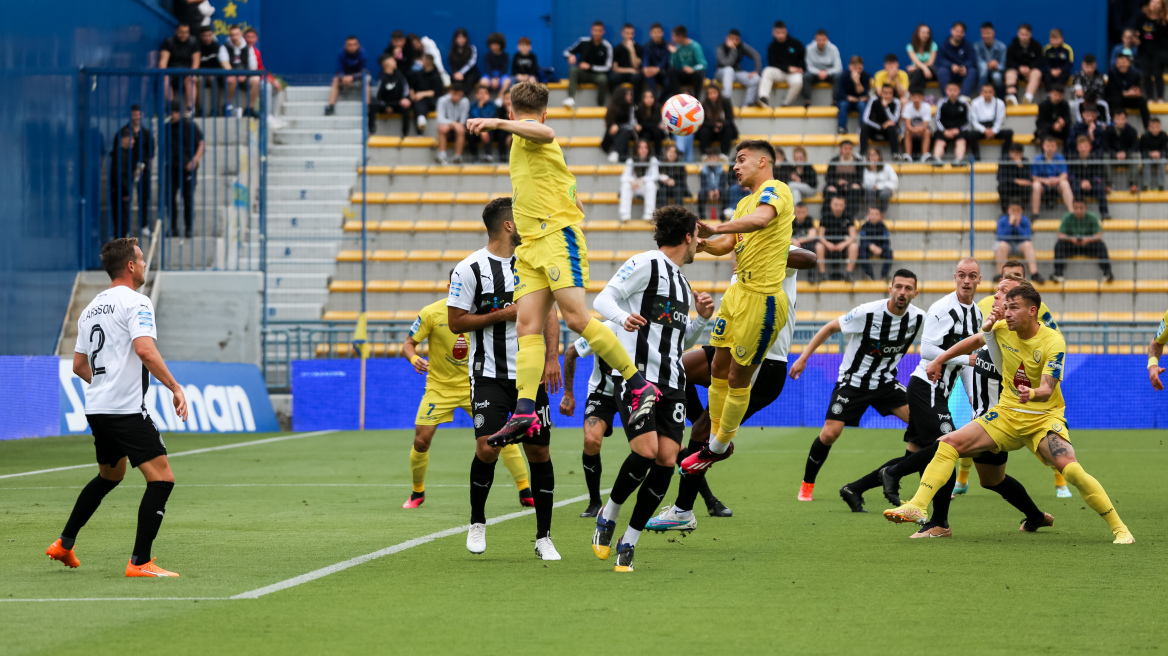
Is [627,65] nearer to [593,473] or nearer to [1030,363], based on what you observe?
[593,473]

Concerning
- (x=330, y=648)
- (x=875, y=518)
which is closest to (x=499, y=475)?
(x=875, y=518)

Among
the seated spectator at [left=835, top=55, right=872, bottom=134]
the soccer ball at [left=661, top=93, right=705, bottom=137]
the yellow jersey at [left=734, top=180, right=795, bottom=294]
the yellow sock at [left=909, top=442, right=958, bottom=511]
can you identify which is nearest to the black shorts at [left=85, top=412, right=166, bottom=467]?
the yellow jersey at [left=734, top=180, right=795, bottom=294]

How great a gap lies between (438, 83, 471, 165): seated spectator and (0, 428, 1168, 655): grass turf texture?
13.9 meters

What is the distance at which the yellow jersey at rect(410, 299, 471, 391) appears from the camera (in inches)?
418

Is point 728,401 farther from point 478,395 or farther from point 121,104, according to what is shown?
point 121,104

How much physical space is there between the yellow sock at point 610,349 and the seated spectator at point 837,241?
1507 centimetres

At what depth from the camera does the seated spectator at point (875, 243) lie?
70.6 feet

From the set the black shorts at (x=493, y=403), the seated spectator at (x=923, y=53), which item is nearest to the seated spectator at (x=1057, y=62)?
the seated spectator at (x=923, y=53)

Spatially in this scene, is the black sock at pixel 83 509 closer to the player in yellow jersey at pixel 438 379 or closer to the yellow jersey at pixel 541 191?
the yellow jersey at pixel 541 191

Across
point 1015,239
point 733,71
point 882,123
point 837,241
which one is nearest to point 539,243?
point 837,241

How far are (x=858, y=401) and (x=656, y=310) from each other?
13.8ft

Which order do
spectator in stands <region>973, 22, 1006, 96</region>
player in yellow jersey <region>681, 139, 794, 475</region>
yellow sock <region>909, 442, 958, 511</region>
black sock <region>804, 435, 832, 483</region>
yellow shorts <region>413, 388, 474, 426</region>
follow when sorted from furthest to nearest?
spectator in stands <region>973, 22, 1006, 96</region>
black sock <region>804, 435, 832, 483</region>
yellow shorts <region>413, 388, 474, 426</region>
player in yellow jersey <region>681, 139, 794, 475</region>
yellow sock <region>909, 442, 958, 511</region>

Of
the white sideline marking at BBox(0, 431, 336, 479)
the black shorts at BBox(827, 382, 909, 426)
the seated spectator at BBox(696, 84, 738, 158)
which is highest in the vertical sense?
the seated spectator at BBox(696, 84, 738, 158)

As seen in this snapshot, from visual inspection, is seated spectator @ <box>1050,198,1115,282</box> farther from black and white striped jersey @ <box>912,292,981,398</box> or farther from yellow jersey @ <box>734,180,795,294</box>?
yellow jersey @ <box>734,180,795,294</box>
